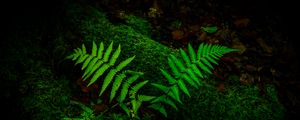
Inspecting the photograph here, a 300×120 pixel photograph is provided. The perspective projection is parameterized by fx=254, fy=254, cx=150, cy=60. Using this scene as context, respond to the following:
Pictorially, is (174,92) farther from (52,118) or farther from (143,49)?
(52,118)

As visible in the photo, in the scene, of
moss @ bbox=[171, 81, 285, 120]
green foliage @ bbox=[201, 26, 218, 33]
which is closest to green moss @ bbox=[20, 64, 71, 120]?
moss @ bbox=[171, 81, 285, 120]

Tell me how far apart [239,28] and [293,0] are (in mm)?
1043

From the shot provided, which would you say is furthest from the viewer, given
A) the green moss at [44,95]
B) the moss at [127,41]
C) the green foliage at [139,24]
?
the green foliage at [139,24]

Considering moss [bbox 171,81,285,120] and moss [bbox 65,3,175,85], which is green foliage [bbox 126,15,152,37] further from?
moss [bbox 171,81,285,120]

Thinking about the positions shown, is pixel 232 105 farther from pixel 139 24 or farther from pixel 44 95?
pixel 44 95

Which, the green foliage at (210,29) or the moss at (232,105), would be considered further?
the green foliage at (210,29)

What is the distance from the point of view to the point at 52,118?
8.24ft

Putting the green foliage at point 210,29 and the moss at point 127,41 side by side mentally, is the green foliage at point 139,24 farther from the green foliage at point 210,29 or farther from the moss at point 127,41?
the green foliage at point 210,29

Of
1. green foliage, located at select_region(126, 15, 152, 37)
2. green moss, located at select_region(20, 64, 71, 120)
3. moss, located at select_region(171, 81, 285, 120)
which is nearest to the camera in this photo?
green moss, located at select_region(20, 64, 71, 120)

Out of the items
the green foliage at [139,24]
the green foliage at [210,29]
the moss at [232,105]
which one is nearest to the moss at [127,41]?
the green foliage at [139,24]

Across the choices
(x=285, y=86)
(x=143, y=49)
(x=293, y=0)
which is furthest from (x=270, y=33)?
(x=143, y=49)

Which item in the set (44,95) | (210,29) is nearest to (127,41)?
(44,95)

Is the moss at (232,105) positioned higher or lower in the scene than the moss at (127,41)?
lower

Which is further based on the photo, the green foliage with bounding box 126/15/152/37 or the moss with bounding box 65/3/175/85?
the green foliage with bounding box 126/15/152/37
